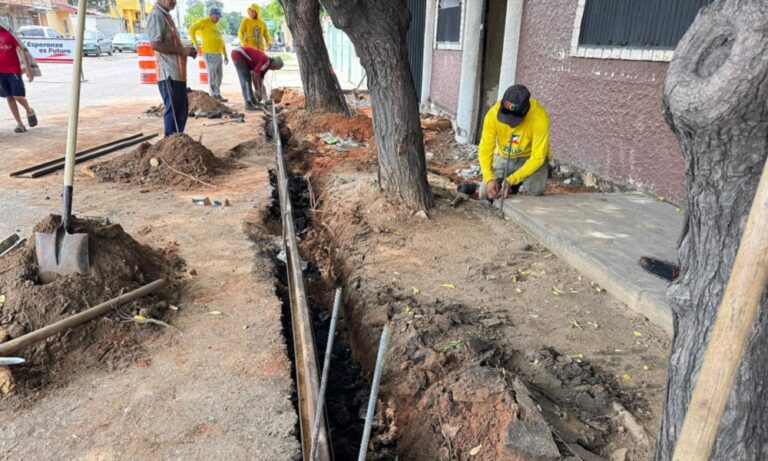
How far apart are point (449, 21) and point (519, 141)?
6.05m

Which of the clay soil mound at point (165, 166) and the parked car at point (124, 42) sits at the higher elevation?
the parked car at point (124, 42)

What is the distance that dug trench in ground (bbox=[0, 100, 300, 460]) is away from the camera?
7.66 ft

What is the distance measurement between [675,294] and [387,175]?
3.98m

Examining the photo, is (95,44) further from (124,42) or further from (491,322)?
(491,322)

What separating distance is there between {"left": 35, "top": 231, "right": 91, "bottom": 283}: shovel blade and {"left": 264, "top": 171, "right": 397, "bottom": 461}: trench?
50.5 inches

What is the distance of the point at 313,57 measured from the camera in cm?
1041

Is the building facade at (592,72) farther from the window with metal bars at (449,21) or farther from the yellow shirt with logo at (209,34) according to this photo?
the yellow shirt with logo at (209,34)

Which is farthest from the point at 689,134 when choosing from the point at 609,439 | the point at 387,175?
the point at 387,175

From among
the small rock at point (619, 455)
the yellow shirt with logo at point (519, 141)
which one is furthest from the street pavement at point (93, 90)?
the small rock at point (619, 455)

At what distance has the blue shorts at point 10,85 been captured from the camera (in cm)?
824

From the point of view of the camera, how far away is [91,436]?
93.3 inches

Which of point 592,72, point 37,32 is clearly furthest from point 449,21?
point 37,32

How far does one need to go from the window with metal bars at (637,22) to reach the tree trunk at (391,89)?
2.40m

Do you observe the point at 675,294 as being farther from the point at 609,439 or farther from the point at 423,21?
the point at 423,21
